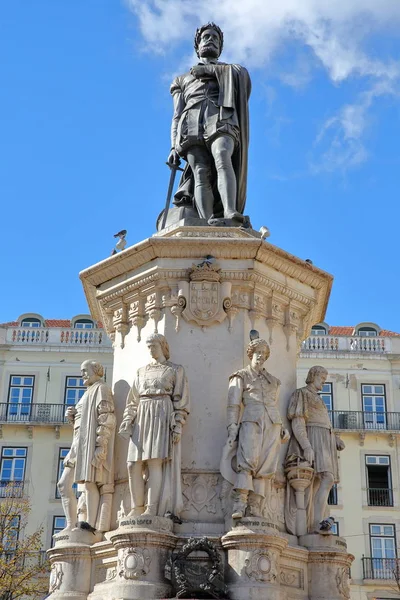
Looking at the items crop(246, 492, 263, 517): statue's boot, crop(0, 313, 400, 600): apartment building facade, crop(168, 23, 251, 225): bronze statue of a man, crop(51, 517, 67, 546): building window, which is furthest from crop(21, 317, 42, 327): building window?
crop(246, 492, 263, 517): statue's boot

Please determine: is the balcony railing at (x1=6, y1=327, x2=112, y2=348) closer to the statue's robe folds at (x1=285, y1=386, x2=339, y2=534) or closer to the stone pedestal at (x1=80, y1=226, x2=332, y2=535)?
the stone pedestal at (x1=80, y1=226, x2=332, y2=535)

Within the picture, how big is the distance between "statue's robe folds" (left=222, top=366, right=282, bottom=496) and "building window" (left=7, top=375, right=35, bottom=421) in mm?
30403

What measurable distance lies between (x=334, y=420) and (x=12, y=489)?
526 inches

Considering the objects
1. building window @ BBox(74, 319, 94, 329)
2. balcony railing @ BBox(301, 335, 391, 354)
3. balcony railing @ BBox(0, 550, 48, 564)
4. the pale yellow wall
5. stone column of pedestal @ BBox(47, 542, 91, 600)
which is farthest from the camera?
building window @ BBox(74, 319, 94, 329)

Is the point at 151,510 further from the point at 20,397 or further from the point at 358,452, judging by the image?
the point at 20,397

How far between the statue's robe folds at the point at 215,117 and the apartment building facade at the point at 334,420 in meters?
26.3

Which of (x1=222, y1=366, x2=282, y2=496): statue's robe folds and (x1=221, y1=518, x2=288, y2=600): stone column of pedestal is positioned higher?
(x1=222, y1=366, x2=282, y2=496): statue's robe folds

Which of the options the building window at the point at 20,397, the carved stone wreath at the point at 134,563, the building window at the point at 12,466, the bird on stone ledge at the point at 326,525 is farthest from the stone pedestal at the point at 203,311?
the building window at the point at 20,397

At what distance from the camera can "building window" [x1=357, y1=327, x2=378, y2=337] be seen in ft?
142

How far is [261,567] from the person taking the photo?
9578 mm

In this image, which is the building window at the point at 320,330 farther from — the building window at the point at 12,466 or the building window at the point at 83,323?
the building window at the point at 12,466

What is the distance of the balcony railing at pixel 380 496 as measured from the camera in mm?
38531

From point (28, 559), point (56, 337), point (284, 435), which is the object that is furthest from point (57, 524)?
point (284, 435)

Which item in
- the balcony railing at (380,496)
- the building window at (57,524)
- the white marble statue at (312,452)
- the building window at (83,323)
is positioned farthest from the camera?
the building window at (83,323)
